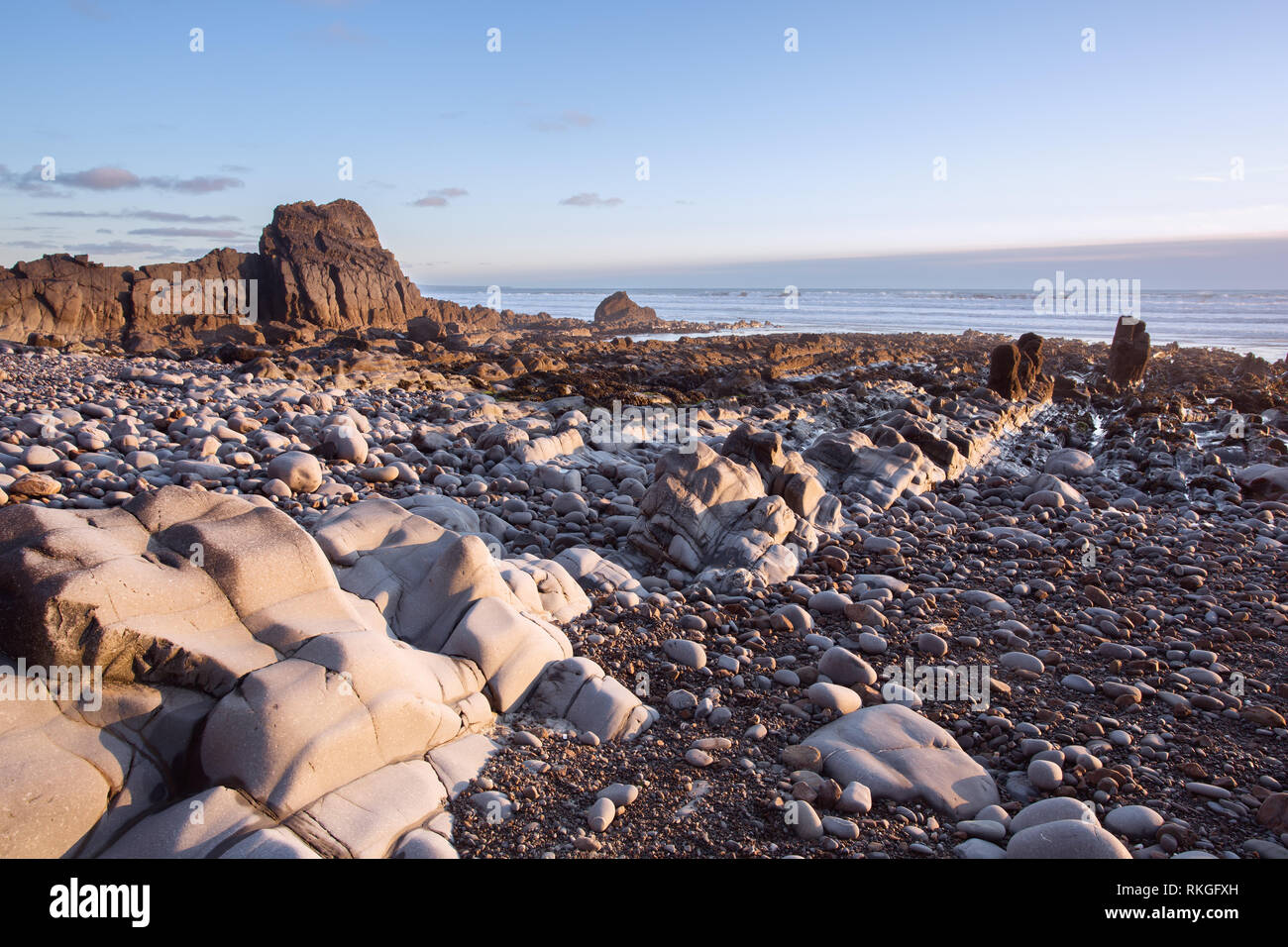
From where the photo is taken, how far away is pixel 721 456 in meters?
8.82

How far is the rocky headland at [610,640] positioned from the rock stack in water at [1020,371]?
23.1 feet

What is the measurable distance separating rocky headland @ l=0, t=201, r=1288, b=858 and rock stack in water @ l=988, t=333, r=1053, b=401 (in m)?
A: 7.04

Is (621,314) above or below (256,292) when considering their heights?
above

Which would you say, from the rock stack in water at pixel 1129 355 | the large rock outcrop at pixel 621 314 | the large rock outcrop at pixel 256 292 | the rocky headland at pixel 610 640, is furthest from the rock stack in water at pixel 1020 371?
the large rock outcrop at pixel 621 314

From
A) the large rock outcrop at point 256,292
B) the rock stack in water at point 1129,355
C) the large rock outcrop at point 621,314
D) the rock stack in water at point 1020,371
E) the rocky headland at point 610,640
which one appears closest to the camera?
the rocky headland at point 610,640

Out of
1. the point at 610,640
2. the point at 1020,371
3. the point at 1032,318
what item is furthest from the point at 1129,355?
the point at 1032,318

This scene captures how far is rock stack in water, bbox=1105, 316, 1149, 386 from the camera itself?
23.6m

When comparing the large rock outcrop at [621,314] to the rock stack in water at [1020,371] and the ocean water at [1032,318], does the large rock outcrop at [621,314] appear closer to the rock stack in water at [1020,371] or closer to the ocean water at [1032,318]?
the ocean water at [1032,318]

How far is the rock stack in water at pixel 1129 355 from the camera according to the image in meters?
23.6

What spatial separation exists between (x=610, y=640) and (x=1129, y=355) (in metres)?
24.8

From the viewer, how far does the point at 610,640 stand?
607cm

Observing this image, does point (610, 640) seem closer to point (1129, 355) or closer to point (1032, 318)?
point (1129, 355)

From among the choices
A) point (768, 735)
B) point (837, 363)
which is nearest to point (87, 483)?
point (768, 735)

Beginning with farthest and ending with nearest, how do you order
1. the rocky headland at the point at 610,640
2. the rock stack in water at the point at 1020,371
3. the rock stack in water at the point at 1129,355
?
1. the rock stack in water at the point at 1129,355
2. the rock stack in water at the point at 1020,371
3. the rocky headland at the point at 610,640
